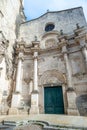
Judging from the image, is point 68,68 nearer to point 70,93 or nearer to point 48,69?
point 48,69

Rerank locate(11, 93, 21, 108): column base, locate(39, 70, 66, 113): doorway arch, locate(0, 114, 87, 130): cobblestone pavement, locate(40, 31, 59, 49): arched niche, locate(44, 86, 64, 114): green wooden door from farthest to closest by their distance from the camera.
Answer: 1. locate(40, 31, 59, 49): arched niche
2. locate(39, 70, 66, 113): doorway arch
3. locate(44, 86, 64, 114): green wooden door
4. locate(11, 93, 21, 108): column base
5. locate(0, 114, 87, 130): cobblestone pavement

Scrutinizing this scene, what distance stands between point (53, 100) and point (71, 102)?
151cm

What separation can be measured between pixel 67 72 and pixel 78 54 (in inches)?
69.5

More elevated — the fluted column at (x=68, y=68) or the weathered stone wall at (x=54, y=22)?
the weathered stone wall at (x=54, y=22)

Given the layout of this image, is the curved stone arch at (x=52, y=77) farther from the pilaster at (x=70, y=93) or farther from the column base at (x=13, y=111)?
the column base at (x=13, y=111)

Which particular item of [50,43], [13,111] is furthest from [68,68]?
[13,111]

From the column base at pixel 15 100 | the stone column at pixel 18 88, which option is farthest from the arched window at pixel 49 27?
the column base at pixel 15 100

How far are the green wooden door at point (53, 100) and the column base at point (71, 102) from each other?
0.87m

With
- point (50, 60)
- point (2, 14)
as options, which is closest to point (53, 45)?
point (50, 60)

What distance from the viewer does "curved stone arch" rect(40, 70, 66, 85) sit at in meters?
8.64

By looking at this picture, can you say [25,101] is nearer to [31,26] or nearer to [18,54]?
[18,54]

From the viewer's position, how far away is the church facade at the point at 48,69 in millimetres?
7714

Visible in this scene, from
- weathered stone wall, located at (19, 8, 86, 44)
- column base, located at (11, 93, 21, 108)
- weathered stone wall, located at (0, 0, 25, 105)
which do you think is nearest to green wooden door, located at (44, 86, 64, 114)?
column base, located at (11, 93, 21, 108)

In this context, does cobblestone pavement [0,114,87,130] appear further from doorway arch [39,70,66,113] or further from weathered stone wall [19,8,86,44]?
weathered stone wall [19,8,86,44]
